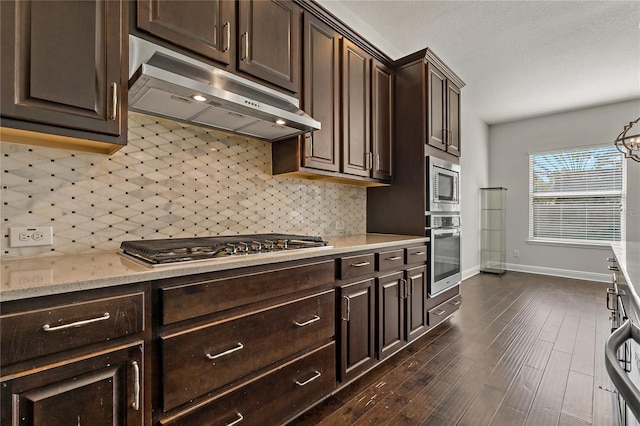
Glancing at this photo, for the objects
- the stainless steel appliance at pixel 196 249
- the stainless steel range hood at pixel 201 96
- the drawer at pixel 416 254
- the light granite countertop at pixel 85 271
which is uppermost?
the stainless steel range hood at pixel 201 96

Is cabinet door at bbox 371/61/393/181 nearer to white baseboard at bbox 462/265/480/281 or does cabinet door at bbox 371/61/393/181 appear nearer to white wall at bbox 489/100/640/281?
white baseboard at bbox 462/265/480/281

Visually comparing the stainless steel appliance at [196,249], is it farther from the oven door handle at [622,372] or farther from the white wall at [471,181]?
the white wall at [471,181]

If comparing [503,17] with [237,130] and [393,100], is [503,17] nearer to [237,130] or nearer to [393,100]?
[393,100]

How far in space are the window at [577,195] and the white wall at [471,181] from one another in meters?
0.97

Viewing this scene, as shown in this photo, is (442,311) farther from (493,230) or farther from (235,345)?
(493,230)

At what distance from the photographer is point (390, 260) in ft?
7.35

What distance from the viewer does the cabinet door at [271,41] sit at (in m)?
1.70

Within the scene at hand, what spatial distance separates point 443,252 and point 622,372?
8.10 feet

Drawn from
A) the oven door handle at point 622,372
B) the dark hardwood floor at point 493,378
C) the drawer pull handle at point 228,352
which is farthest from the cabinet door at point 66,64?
the dark hardwood floor at point 493,378

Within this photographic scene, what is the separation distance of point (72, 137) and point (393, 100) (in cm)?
255

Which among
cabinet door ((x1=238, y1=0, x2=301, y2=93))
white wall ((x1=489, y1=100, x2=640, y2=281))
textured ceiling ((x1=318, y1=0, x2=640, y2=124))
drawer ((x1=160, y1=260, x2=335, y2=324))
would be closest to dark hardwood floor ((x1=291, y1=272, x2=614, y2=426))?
drawer ((x1=160, y1=260, x2=335, y2=324))

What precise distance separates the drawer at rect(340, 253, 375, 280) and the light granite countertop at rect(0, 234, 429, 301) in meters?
0.43

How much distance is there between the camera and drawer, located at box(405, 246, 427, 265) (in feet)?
7.97

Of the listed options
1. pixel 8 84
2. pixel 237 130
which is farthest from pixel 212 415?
pixel 237 130
